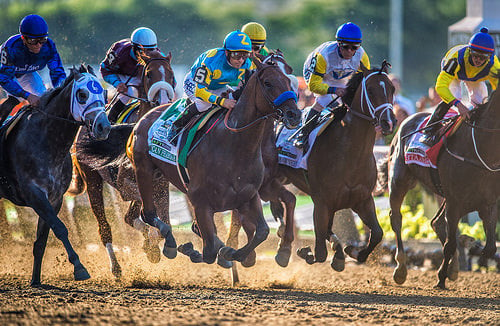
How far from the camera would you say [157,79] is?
8.56m

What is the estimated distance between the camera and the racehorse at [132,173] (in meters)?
8.52

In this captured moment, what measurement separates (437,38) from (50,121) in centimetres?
2560

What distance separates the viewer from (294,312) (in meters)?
6.14

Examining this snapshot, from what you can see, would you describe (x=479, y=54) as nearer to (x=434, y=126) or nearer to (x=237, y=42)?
(x=434, y=126)

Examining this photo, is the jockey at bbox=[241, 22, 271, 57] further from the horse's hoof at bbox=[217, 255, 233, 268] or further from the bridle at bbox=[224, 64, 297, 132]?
the horse's hoof at bbox=[217, 255, 233, 268]

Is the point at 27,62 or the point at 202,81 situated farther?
the point at 27,62

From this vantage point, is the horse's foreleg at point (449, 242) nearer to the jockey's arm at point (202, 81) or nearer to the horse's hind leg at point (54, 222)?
the jockey's arm at point (202, 81)

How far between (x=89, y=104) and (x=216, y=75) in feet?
3.79

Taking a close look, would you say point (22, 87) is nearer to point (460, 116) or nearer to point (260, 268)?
point (260, 268)

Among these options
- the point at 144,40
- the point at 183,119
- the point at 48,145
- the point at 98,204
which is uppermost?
the point at 144,40

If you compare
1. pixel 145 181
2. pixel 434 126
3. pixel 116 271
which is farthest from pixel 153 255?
pixel 434 126

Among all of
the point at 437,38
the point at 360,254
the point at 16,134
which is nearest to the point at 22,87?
the point at 16,134

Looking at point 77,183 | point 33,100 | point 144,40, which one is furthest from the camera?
point 77,183

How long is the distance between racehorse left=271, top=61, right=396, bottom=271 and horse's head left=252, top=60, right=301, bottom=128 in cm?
93
